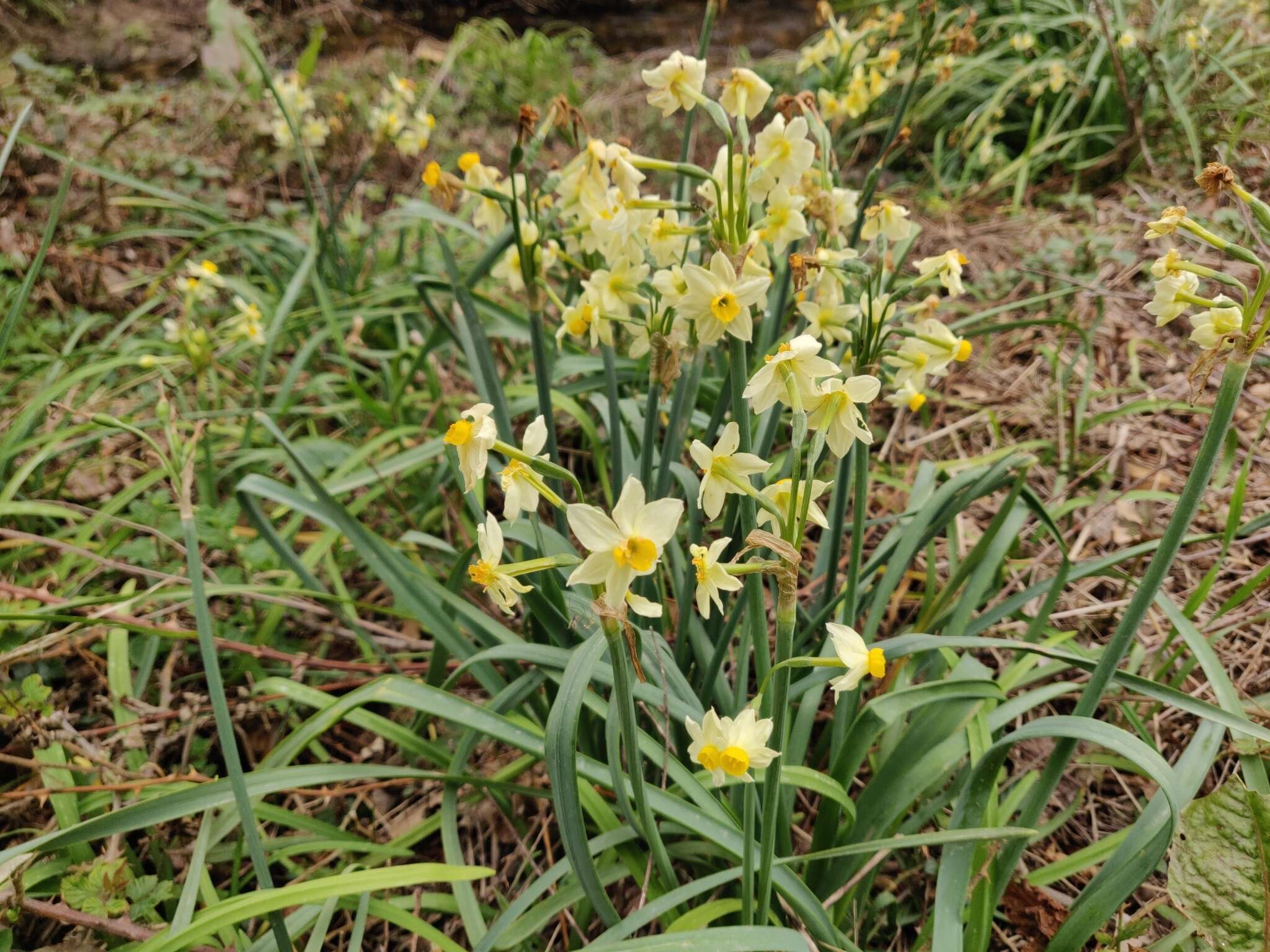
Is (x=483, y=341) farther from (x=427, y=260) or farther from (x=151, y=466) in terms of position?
(x=427, y=260)

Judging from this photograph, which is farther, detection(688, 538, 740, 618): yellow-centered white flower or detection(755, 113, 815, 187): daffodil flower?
detection(755, 113, 815, 187): daffodil flower

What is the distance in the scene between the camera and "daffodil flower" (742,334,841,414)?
2.96ft

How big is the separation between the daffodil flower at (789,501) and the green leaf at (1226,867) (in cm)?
80

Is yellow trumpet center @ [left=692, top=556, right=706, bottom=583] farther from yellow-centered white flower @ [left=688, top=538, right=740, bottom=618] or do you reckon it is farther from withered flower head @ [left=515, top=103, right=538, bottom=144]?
withered flower head @ [left=515, top=103, right=538, bottom=144]

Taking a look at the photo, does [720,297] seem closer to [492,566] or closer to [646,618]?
[492,566]

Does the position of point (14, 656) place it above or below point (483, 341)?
below

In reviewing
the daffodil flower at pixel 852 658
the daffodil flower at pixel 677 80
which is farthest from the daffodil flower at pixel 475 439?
the daffodil flower at pixel 677 80

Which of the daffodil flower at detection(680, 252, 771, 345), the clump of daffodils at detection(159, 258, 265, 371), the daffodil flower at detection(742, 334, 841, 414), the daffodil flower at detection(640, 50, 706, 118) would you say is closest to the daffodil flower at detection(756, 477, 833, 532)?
the daffodil flower at detection(742, 334, 841, 414)

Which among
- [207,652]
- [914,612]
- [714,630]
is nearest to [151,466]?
[207,652]

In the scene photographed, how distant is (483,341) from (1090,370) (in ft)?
6.11

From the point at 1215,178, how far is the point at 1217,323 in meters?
0.22

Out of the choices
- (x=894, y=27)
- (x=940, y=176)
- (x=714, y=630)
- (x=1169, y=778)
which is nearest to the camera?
(x=1169, y=778)

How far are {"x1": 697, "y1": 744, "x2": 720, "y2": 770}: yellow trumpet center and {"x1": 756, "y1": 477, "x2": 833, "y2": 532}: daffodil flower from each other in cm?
28

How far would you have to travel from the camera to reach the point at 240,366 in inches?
123
